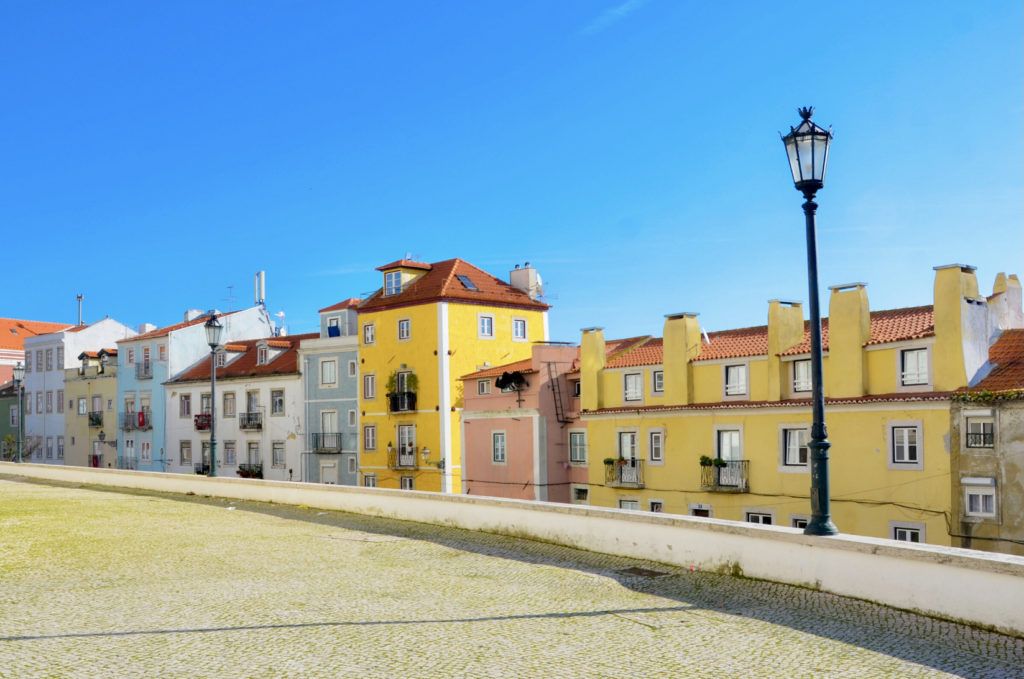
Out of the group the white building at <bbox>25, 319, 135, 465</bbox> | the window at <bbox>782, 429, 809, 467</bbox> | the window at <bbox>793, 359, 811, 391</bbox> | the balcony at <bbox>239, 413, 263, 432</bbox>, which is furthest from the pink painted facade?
the white building at <bbox>25, 319, 135, 465</bbox>

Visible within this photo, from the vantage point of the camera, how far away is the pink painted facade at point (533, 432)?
4447cm

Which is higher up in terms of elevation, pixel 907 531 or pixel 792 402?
pixel 792 402

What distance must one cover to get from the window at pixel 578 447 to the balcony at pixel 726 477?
891 cm

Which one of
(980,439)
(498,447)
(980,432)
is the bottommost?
(498,447)

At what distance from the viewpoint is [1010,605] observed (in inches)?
303

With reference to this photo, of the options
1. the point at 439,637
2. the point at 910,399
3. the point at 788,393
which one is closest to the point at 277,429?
the point at 788,393

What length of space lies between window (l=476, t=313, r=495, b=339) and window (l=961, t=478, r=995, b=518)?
89.5 feet

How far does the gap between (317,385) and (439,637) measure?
4816 centimetres

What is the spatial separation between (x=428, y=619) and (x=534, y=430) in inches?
1423

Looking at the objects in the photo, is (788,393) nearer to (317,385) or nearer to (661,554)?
(661,554)

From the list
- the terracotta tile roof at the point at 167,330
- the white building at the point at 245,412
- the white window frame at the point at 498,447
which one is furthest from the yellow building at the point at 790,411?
the terracotta tile roof at the point at 167,330

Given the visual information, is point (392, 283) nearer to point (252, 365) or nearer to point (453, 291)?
point (453, 291)

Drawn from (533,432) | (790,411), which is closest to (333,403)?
(533,432)

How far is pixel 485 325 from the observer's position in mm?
51156
